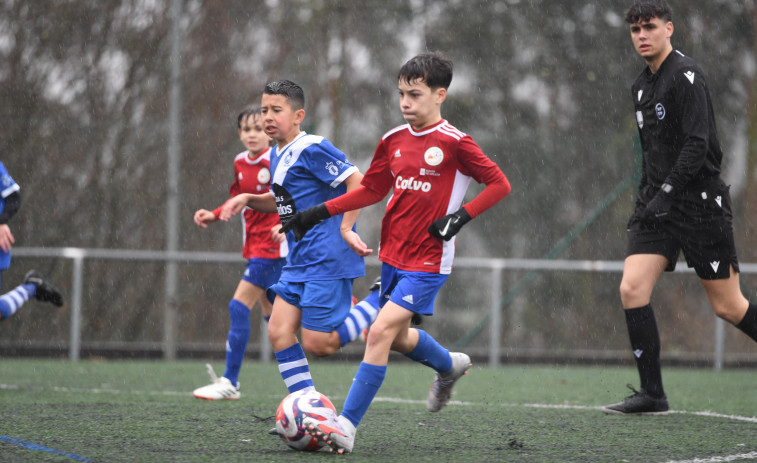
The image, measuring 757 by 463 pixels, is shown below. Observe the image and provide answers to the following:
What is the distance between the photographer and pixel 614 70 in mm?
13117

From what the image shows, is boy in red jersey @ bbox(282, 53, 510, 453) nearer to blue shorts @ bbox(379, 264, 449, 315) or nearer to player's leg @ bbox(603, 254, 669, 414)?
blue shorts @ bbox(379, 264, 449, 315)

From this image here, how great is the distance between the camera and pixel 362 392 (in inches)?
163

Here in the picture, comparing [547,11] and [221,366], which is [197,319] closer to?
[221,366]

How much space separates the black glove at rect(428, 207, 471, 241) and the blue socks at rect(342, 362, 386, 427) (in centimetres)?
64

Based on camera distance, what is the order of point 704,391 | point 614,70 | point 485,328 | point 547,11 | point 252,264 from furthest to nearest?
point 547,11
point 614,70
point 485,328
point 704,391
point 252,264

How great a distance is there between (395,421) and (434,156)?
1.66 meters

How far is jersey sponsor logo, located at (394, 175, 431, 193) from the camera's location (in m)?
4.45

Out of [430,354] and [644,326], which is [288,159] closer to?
[430,354]

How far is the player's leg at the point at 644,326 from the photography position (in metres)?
5.45

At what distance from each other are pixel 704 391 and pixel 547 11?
329 inches

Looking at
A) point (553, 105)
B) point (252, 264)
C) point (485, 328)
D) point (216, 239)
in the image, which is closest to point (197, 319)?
point (216, 239)

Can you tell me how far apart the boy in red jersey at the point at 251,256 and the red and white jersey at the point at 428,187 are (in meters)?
2.15

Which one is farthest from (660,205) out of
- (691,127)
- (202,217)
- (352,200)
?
(202,217)

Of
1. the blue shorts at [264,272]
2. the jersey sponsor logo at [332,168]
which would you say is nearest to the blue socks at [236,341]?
the blue shorts at [264,272]
